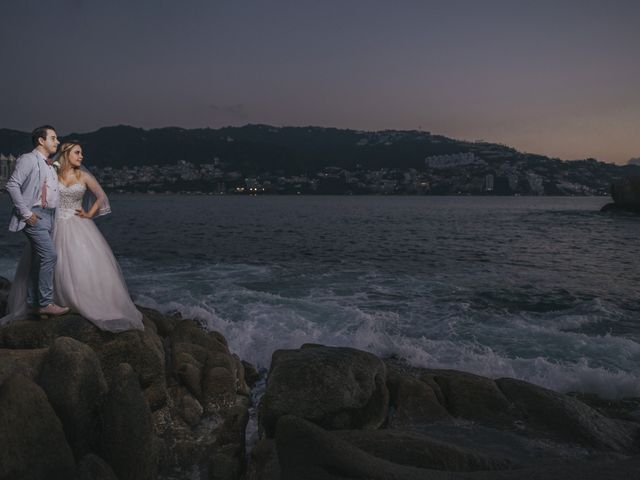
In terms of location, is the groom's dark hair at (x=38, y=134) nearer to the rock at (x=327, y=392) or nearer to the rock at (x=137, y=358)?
the rock at (x=137, y=358)

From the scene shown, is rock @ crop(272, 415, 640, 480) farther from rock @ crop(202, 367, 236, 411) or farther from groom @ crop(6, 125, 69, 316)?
groom @ crop(6, 125, 69, 316)

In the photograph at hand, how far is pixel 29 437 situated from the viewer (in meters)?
4.37

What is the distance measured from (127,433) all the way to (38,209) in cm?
382

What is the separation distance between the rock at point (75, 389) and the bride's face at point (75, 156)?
2.92 m

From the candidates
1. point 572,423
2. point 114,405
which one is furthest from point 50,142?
point 572,423

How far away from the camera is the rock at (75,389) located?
4867mm

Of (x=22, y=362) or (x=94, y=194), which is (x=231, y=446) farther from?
(x=94, y=194)

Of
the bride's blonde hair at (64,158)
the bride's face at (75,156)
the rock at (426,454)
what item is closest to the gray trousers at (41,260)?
the bride's blonde hair at (64,158)

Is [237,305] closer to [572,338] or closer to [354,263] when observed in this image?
[572,338]

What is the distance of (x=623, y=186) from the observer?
74438mm

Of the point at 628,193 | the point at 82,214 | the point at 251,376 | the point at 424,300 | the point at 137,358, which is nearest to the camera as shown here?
the point at 137,358

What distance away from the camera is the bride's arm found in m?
6.98

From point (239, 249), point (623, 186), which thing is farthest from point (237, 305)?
point (623, 186)

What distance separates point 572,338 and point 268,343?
8422mm
